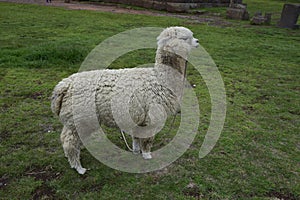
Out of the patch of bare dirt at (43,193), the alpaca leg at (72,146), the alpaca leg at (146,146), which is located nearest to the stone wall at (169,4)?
the alpaca leg at (146,146)

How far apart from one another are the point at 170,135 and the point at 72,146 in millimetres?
1661

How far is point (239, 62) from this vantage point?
8.06 metres

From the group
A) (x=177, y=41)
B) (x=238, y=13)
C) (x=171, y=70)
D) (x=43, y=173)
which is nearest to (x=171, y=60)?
(x=171, y=70)

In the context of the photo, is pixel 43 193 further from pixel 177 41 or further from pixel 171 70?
pixel 177 41

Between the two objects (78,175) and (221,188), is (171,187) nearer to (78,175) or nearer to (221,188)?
(221,188)

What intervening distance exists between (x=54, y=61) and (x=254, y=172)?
5417 millimetres

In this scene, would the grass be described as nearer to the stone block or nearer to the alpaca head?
the alpaca head

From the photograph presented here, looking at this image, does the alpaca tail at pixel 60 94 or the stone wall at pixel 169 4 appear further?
the stone wall at pixel 169 4

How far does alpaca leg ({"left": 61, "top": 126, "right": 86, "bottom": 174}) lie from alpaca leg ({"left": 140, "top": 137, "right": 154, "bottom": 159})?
82 cm

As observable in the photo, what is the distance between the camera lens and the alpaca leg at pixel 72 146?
313 cm

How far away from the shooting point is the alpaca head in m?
3.10

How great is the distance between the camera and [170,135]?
4.26m

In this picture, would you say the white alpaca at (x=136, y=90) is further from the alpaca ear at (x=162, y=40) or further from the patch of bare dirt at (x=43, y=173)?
the patch of bare dirt at (x=43, y=173)

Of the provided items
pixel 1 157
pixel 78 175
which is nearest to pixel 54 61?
pixel 1 157
